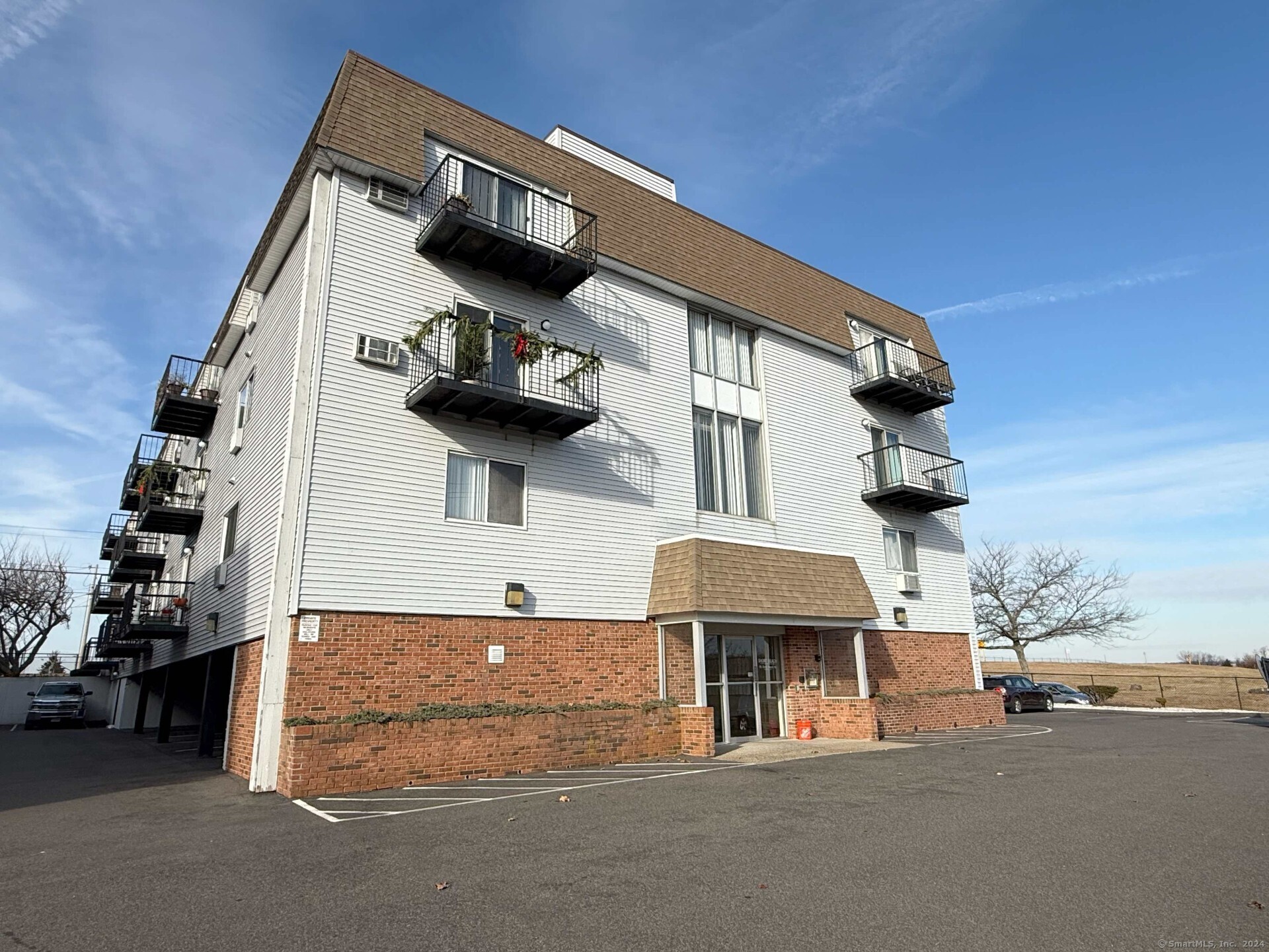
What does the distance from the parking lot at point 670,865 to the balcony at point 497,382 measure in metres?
5.81

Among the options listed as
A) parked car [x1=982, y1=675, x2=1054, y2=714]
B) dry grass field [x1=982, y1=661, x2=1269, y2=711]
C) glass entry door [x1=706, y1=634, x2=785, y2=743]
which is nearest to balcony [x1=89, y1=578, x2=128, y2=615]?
glass entry door [x1=706, y1=634, x2=785, y2=743]

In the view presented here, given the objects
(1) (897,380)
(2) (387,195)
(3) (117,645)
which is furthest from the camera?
(3) (117,645)

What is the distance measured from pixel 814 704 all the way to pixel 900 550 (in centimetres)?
563

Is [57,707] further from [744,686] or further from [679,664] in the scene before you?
[744,686]

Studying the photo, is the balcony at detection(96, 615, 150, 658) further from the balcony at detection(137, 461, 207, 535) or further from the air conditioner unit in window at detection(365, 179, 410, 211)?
the air conditioner unit in window at detection(365, 179, 410, 211)

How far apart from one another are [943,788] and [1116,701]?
98.1ft

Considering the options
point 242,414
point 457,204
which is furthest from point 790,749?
point 242,414

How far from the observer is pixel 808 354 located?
1973 centimetres

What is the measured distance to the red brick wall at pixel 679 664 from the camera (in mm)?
14680

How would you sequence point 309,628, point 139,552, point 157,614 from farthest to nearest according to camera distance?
1. point 139,552
2. point 157,614
3. point 309,628

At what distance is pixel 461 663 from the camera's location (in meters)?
12.0

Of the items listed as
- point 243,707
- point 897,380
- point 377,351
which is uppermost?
point 897,380

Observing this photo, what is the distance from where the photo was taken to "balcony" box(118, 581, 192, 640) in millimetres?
17766

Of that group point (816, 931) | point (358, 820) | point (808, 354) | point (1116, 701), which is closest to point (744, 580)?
point (808, 354)
